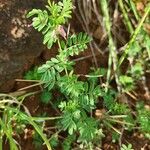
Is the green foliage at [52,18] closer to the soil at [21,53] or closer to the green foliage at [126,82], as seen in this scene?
the soil at [21,53]

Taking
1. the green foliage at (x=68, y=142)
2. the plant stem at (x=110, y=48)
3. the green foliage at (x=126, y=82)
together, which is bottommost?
the green foliage at (x=68, y=142)

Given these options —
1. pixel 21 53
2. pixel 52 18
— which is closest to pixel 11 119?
pixel 21 53

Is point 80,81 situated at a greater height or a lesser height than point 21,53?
lesser

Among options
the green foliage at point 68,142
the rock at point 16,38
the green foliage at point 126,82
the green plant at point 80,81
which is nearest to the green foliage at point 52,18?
the green plant at point 80,81

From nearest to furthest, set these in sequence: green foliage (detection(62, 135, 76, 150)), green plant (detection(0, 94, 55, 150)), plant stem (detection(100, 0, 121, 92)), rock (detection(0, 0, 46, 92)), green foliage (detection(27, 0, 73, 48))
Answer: green foliage (detection(27, 0, 73, 48)) → green plant (detection(0, 94, 55, 150)) → rock (detection(0, 0, 46, 92)) → green foliage (detection(62, 135, 76, 150)) → plant stem (detection(100, 0, 121, 92))

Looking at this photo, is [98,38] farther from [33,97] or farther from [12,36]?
[12,36]

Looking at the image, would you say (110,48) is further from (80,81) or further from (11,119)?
(11,119)

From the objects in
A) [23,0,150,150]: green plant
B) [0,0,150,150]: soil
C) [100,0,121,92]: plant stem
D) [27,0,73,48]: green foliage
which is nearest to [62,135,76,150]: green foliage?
[23,0,150,150]: green plant

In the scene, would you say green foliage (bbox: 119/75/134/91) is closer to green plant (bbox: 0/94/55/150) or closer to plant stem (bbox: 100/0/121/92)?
plant stem (bbox: 100/0/121/92)

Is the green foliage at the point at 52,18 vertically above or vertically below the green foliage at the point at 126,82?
above
